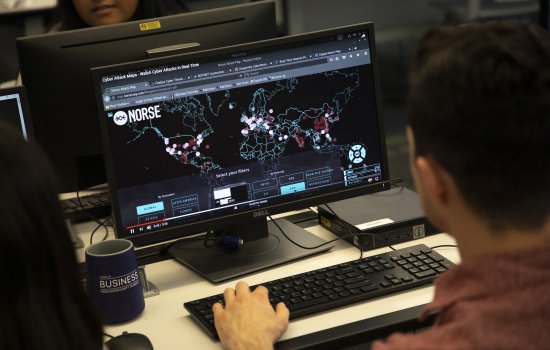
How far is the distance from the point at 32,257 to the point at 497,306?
56cm

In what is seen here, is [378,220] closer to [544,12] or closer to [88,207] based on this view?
[88,207]

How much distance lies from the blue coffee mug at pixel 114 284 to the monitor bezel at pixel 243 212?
118 millimetres

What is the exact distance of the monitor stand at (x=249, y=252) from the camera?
1.81 meters

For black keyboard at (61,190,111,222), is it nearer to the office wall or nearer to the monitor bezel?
the monitor bezel

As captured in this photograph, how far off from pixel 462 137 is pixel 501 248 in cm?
16

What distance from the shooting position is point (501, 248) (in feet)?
3.51

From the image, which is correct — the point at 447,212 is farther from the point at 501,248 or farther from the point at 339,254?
the point at 339,254

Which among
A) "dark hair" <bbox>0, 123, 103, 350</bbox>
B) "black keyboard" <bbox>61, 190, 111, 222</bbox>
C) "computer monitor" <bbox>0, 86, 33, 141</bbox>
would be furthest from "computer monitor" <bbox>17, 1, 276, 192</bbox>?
"dark hair" <bbox>0, 123, 103, 350</bbox>

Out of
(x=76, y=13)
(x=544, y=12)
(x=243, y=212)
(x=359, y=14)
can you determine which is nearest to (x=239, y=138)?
(x=243, y=212)

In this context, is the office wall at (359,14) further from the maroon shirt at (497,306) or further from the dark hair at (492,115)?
the maroon shirt at (497,306)

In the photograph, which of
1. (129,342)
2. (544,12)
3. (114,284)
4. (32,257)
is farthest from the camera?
(544,12)

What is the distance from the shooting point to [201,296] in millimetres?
1728

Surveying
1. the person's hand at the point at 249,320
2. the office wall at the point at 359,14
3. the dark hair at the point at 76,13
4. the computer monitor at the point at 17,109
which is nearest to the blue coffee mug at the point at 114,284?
Answer: the person's hand at the point at 249,320

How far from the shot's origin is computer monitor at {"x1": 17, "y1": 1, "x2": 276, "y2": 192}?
1.96m
